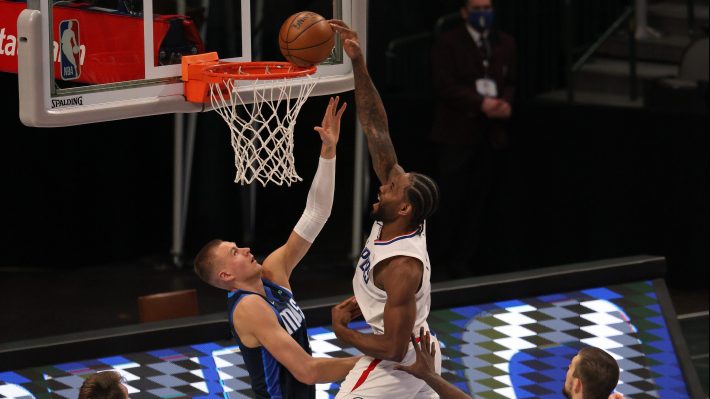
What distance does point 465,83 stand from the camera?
9766 millimetres

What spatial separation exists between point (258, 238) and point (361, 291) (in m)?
5.65

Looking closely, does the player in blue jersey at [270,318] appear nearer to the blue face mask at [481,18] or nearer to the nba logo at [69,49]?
the nba logo at [69,49]

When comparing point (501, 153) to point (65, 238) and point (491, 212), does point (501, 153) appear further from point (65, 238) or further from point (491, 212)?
point (65, 238)

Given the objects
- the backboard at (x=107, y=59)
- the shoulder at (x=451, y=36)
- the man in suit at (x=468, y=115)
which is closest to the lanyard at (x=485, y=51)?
the man in suit at (x=468, y=115)

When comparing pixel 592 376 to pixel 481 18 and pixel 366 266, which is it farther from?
pixel 481 18

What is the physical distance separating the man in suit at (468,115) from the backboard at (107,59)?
10.5 ft

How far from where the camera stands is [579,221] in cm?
1027

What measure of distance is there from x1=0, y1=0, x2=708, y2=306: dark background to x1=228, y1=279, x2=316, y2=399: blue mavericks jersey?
15.1 feet

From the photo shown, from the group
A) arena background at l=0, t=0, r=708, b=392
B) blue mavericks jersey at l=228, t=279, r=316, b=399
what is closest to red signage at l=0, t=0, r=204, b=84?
blue mavericks jersey at l=228, t=279, r=316, b=399

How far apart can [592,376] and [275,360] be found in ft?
4.37

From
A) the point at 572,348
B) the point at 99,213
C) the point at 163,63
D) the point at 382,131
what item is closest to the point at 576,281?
the point at 572,348

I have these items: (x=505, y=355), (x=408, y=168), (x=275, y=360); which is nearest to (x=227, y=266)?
(x=275, y=360)

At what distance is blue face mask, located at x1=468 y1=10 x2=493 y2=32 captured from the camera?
9711 mm

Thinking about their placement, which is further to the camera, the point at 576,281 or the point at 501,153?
the point at 501,153
